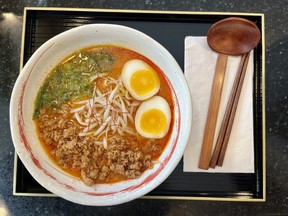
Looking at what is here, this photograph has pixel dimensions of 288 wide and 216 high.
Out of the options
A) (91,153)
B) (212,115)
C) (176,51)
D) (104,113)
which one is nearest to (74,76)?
(104,113)

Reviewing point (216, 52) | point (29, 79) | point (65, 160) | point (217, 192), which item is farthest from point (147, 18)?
point (217, 192)

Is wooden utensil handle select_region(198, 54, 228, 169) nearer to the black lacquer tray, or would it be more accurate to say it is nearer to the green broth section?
the black lacquer tray

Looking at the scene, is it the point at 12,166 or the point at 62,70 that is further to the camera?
the point at 12,166

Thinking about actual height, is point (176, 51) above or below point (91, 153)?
above

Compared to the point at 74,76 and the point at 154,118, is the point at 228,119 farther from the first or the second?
the point at 74,76

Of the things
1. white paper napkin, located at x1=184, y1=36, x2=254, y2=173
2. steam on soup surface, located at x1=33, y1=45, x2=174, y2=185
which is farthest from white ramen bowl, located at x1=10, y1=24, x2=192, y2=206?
white paper napkin, located at x1=184, y1=36, x2=254, y2=173

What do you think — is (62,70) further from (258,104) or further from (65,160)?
(258,104)
